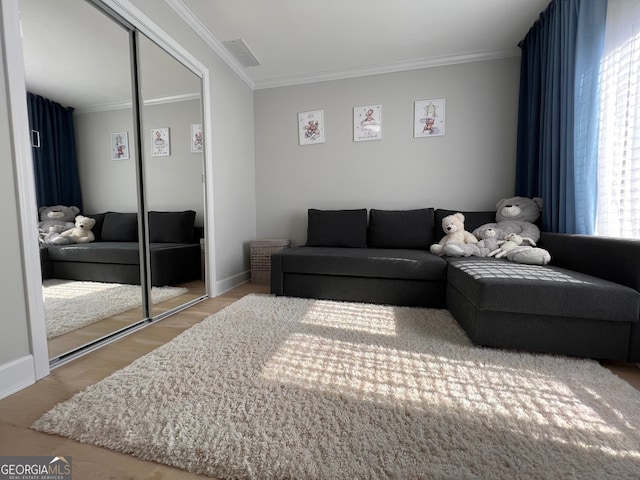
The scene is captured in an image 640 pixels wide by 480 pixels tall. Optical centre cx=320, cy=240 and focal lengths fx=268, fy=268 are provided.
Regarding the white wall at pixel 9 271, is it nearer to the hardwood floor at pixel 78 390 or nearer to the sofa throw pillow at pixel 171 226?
the hardwood floor at pixel 78 390

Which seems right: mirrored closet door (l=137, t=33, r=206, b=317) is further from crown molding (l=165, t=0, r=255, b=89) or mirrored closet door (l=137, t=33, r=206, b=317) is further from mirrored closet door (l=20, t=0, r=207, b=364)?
crown molding (l=165, t=0, r=255, b=89)

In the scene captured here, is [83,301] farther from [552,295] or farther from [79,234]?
[552,295]

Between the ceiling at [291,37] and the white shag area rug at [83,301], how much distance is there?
1081mm

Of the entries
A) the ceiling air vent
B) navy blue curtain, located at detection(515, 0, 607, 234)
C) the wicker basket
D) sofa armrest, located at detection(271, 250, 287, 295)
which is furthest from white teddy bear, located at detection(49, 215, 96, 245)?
navy blue curtain, located at detection(515, 0, 607, 234)

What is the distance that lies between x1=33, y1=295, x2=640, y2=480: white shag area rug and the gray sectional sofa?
0.15 meters

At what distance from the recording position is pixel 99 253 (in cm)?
185

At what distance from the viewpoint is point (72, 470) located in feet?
2.65

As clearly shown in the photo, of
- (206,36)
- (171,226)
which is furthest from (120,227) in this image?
(206,36)

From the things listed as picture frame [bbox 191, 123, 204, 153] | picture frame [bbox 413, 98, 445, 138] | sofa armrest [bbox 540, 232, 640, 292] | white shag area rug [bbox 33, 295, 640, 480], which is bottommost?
white shag area rug [bbox 33, 295, 640, 480]

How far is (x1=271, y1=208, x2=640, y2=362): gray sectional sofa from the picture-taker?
1368 mm

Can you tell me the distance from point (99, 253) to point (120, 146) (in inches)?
29.7

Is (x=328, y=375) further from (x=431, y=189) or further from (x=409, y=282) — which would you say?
(x=431, y=189)

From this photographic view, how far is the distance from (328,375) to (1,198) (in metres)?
1.64

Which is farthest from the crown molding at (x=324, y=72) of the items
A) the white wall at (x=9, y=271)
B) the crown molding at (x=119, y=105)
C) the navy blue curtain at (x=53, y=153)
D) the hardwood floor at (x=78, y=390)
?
the hardwood floor at (x=78, y=390)
